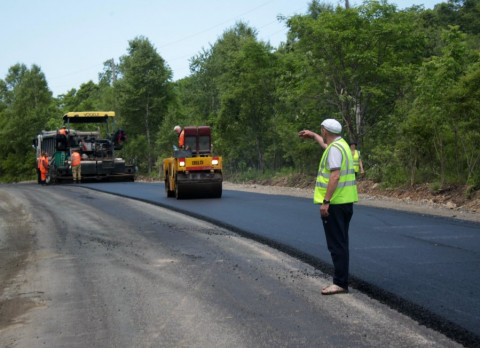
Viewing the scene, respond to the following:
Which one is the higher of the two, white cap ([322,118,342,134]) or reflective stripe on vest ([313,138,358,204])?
white cap ([322,118,342,134])

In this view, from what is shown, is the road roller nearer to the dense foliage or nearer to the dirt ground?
the dirt ground

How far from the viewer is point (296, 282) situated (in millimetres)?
6531

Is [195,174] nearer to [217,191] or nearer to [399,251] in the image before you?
[217,191]

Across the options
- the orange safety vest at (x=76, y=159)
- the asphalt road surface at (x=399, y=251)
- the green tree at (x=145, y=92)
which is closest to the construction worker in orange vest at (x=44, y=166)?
the orange safety vest at (x=76, y=159)

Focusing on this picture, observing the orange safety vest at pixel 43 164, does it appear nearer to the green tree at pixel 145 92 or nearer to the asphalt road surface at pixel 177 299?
the green tree at pixel 145 92

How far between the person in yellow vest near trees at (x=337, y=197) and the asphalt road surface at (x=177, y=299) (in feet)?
0.84

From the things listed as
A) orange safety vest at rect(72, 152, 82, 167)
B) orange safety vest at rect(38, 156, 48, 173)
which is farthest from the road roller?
orange safety vest at rect(38, 156, 48, 173)

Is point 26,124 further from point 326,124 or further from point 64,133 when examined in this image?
point 326,124

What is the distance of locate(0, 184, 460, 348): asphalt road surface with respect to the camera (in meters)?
4.64

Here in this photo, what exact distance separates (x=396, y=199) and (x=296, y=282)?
10.9 metres

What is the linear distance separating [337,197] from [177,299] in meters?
1.82

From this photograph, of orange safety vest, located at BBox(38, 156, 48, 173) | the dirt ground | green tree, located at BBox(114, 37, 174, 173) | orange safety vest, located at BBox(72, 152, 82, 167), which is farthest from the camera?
green tree, located at BBox(114, 37, 174, 173)

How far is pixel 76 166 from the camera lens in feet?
96.2

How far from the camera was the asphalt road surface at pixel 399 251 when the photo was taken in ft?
17.5
